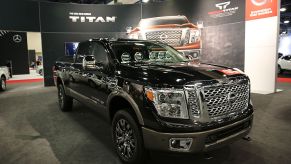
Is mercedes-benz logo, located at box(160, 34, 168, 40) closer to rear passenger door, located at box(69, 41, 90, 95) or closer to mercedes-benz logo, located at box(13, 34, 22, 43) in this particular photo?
rear passenger door, located at box(69, 41, 90, 95)

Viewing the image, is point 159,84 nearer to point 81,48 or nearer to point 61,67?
point 81,48

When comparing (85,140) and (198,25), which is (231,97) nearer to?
(85,140)

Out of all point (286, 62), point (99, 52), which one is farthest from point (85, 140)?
point (286, 62)

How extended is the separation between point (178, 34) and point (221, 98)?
6366mm

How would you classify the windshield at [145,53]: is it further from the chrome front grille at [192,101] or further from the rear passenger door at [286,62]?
the rear passenger door at [286,62]

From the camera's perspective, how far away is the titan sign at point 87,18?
420 inches

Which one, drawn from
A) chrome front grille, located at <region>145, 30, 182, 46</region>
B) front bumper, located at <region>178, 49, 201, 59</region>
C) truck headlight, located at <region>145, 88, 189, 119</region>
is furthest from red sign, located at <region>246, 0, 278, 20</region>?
truck headlight, located at <region>145, 88, 189, 119</region>

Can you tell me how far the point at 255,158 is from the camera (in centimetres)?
308

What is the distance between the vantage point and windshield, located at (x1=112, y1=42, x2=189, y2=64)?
3.47 meters

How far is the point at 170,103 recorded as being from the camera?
2.32 meters

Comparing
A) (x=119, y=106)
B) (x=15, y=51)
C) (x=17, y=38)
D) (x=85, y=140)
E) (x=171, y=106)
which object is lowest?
(x=85, y=140)

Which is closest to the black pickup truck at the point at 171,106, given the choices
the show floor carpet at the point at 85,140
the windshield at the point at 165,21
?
the show floor carpet at the point at 85,140

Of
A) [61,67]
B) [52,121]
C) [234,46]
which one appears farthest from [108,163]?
[234,46]

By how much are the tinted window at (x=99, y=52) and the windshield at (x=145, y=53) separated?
194 millimetres
